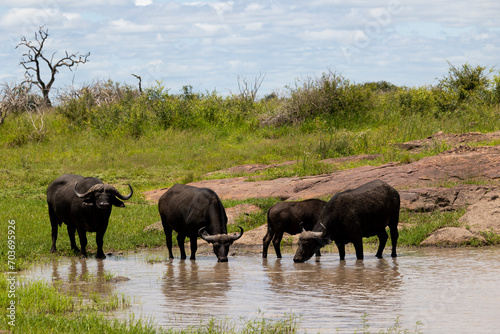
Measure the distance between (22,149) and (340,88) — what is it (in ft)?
52.0

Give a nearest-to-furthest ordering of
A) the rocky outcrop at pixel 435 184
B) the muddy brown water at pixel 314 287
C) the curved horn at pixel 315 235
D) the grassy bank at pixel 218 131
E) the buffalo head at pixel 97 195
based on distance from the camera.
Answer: the muddy brown water at pixel 314 287 → the curved horn at pixel 315 235 → the buffalo head at pixel 97 195 → the rocky outcrop at pixel 435 184 → the grassy bank at pixel 218 131

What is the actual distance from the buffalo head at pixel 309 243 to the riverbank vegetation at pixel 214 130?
25.2 ft

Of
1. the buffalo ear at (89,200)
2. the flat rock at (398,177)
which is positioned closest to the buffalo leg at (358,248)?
A: the buffalo ear at (89,200)

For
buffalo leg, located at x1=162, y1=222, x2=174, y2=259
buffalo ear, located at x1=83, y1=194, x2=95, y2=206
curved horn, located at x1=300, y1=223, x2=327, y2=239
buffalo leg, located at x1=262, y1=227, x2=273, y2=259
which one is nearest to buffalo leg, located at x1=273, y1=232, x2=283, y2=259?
buffalo leg, located at x1=262, y1=227, x2=273, y2=259

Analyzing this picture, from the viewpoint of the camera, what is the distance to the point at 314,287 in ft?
30.1

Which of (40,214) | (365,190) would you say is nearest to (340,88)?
(40,214)

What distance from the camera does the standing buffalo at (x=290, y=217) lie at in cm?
1249

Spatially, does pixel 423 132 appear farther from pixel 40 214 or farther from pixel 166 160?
pixel 40 214

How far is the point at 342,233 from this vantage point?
1166 centimetres

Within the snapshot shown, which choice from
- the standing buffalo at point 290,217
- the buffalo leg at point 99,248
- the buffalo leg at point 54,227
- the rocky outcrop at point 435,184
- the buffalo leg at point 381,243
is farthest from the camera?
the rocky outcrop at point 435,184

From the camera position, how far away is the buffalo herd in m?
11.5

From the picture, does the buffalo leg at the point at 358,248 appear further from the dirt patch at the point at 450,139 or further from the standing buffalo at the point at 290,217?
the dirt patch at the point at 450,139

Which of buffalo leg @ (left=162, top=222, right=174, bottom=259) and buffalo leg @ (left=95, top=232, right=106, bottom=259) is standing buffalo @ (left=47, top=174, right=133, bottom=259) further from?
buffalo leg @ (left=162, top=222, right=174, bottom=259)

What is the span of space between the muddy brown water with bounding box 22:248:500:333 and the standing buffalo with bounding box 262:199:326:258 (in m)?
0.49
